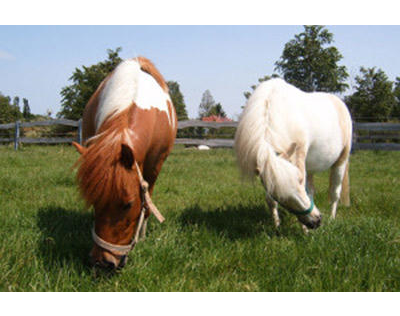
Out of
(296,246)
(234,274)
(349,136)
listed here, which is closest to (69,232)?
(234,274)

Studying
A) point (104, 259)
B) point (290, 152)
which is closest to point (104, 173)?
point (104, 259)

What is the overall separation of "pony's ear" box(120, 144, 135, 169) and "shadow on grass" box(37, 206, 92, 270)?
734 mm

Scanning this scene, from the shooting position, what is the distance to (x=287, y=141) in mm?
2949

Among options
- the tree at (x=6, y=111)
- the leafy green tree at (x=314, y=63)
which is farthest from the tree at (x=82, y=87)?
the leafy green tree at (x=314, y=63)

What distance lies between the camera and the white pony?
8.73 feet

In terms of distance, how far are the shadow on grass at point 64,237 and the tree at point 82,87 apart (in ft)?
64.1

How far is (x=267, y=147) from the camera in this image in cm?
272

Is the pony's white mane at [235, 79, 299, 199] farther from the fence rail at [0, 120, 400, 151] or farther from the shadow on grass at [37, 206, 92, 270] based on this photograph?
the fence rail at [0, 120, 400, 151]

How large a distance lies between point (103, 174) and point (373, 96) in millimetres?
27337

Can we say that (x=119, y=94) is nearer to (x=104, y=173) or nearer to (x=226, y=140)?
(x=104, y=173)

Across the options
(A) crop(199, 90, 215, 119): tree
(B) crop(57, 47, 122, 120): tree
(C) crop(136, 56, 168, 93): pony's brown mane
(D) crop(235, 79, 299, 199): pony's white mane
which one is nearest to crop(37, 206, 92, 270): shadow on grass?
(D) crop(235, 79, 299, 199): pony's white mane

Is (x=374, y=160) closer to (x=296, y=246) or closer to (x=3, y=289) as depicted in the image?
(x=296, y=246)
